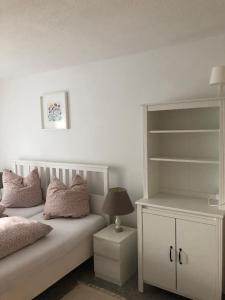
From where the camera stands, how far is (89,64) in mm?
3031

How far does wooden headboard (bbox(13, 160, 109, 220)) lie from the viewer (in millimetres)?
2998

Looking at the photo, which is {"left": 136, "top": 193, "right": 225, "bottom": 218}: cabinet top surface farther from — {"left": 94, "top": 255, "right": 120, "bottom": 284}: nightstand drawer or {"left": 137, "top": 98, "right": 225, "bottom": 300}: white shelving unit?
{"left": 94, "top": 255, "right": 120, "bottom": 284}: nightstand drawer

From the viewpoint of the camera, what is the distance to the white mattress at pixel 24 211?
3006mm

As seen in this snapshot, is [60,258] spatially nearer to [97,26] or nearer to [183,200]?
[183,200]

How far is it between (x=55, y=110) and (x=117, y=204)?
59.7 inches

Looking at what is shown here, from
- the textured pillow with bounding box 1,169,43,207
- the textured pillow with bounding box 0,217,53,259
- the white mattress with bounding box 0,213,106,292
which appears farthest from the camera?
the textured pillow with bounding box 1,169,43,207

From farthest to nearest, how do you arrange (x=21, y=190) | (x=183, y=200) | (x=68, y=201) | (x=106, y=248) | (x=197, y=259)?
1. (x=21, y=190)
2. (x=68, y=201)
3. (x=106, y=248)
4. (x=183, y=200)
5. (x=197, y=259)

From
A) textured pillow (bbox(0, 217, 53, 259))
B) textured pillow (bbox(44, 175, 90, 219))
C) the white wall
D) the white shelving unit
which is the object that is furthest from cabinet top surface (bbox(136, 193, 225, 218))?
textured pillow (bbox(0, 217, 53, 259))

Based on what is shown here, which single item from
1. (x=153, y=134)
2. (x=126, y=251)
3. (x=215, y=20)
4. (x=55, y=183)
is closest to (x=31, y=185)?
(x=55, y=183)

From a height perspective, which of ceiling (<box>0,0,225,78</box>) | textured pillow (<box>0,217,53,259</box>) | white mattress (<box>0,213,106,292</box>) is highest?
ceiling (<box>0,0,225,78</box>)

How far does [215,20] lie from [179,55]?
540mm

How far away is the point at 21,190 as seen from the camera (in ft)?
10.7

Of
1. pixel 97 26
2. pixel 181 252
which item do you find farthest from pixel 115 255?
pixel 97 26

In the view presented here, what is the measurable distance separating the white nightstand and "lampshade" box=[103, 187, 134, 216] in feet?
0.84
